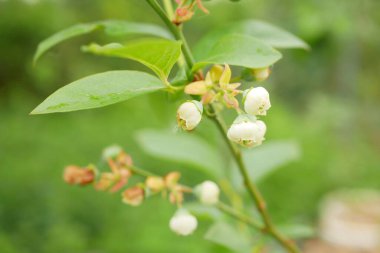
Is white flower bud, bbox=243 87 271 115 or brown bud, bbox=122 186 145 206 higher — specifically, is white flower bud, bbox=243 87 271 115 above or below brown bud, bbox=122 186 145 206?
above

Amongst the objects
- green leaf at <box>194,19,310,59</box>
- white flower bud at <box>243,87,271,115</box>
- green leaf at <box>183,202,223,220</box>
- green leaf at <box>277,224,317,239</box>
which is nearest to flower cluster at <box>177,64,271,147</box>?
white flower bud at <box>243,87,271,115</box>

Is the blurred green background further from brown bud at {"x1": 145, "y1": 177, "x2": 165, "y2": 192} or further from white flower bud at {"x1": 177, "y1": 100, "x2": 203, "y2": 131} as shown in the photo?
white flower bud at {"x1": 177, "y1": 100, "x2": 203, "y2": 131}

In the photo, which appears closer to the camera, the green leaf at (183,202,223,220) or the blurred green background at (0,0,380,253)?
the green leaf at (183,202,223,220)

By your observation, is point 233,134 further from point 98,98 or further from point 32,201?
point 32,201

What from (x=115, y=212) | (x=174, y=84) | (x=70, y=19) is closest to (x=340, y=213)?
(x=115, y=212)

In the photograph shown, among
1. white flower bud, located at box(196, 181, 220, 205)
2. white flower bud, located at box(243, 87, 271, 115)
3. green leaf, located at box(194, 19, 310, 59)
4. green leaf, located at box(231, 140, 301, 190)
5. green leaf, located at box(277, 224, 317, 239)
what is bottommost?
white flower bud, located at box(243, 87, 271, 115)

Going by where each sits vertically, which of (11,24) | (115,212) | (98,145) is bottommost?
(115,212)

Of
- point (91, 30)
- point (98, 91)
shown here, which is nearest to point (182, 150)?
point (91, 30)

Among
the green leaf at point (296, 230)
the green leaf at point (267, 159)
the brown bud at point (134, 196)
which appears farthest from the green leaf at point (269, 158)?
the brown bud at point (134, 196)
